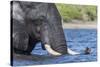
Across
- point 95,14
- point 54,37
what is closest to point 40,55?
point 54,37

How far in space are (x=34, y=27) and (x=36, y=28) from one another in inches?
1.0

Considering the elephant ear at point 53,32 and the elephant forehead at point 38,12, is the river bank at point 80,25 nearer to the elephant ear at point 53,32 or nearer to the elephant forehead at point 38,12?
the elephant ear at point 53,32

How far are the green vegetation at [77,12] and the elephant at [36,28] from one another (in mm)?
75

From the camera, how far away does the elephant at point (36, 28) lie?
226 cm

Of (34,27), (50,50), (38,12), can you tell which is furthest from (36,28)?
(50,50)

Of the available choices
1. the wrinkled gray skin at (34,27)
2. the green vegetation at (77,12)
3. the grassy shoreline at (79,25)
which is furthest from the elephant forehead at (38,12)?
the grassy shoreline at (79,25)

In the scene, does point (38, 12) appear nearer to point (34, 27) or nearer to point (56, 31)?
point (34, 27)

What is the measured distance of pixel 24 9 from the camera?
2.30 m

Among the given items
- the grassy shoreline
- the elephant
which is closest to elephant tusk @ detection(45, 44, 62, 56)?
the elephant

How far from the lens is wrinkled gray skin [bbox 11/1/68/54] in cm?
226

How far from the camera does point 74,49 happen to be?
249 centimetres

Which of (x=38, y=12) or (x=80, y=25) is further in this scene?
(x=80, y=25)

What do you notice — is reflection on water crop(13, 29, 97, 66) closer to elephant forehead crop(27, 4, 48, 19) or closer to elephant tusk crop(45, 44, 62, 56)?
elephant tusk crop(45, 44, 62, 56)

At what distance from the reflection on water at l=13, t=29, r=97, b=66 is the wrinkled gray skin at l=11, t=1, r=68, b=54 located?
67mm
